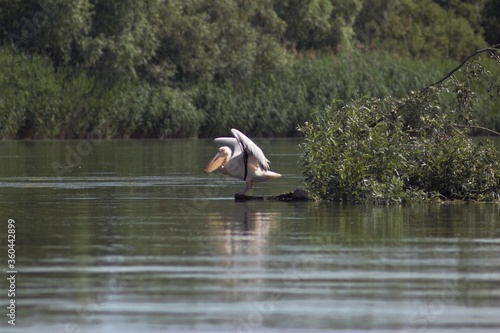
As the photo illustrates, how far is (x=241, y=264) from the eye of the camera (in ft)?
45.0

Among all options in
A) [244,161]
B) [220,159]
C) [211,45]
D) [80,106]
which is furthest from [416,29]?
[220,159]

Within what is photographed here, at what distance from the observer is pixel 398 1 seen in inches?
3302

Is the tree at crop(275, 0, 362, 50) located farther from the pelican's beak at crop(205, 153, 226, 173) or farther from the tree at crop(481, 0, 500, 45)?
the pelican's beak at crop(205, 153, 226, 173)

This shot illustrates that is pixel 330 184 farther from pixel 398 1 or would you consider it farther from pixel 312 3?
pixel 398 1

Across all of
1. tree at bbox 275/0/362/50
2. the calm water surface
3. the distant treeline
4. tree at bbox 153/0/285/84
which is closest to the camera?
the calm water surface

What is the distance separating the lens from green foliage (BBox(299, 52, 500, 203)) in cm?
2202

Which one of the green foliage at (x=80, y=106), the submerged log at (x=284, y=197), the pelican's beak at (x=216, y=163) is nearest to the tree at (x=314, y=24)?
the green foliage at (x=80, y=106)

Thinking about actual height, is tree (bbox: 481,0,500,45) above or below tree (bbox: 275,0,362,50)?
above

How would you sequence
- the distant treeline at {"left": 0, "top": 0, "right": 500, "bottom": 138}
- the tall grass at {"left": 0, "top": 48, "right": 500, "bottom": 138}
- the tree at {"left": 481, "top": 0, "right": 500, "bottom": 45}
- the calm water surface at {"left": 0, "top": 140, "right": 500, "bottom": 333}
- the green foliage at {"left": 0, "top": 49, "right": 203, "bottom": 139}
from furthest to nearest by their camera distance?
the tree at {"left": 481, "top": 0, "right": 500, "bottom": 45}, the distant treeline at {"left": 0, "top": 0, "right": 500, "bottom": 138}, the tall grass at {"left": 0, "top": 48, "right": 500, "bottom": 138}, the green foliage at {"left": 0, "top": 49, "right": 203, "bottom": 139}, the calm water surface at {"left": 0, "top": 140, "right": 500, "bottom": 333}

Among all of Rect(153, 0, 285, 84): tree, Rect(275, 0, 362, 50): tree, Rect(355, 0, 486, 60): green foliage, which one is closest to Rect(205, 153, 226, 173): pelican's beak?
Rect(153, 0, 285, 84): tree

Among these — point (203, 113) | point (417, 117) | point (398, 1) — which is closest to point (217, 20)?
point (203, 113)

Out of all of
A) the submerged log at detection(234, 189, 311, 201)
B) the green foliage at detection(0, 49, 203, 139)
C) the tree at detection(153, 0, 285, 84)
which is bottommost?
the submerged log at detection(234, 189, 311, 201)

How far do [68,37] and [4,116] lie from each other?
14.4 ft

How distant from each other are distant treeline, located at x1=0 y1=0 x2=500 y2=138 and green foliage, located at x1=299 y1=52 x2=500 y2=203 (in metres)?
32.4
